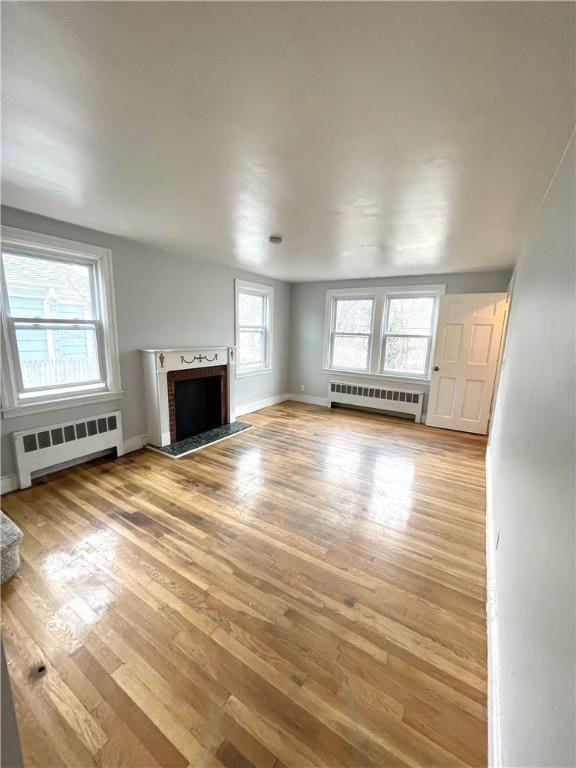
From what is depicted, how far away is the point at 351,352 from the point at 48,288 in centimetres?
438

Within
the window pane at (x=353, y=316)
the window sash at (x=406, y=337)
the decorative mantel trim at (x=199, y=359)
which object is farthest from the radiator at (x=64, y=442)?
the window sash at (x=406, y=337)

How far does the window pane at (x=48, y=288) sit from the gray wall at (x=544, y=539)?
3.61m

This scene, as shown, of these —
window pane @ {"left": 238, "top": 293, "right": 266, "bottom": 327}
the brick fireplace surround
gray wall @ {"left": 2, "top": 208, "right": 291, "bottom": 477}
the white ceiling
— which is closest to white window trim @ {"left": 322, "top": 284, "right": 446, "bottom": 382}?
window pane @ {"left": 238, "top": 293, "right": 266, "bottom": 327}

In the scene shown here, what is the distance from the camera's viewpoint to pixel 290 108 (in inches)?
47.1

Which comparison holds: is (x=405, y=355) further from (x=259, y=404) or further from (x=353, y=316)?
(x=259, y=404)

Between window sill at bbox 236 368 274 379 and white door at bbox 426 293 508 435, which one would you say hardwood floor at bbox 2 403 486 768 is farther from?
window sill at bbox 236 368 274 379

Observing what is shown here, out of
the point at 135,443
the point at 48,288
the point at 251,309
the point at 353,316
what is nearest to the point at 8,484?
the point at 135,443

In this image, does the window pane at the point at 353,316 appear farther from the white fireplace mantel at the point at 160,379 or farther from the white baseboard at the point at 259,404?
the white fireplace mantel at the point at 160,379

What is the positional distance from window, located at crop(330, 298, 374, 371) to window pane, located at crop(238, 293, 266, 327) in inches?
52.9

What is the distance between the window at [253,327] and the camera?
4950 millimetres

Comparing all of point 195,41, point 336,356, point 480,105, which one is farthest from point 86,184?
point 336,356

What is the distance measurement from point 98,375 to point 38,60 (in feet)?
8.97

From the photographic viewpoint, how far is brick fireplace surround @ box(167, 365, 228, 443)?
3676mm

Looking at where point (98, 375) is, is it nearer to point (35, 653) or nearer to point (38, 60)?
point (35, 653)
